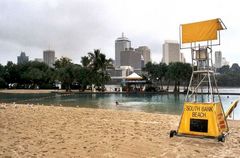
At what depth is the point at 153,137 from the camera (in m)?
8.95

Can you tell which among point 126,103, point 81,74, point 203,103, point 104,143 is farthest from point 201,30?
point 81,74

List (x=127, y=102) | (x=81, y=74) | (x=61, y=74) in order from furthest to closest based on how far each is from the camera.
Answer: (x=61, y=74) < (x=81, y=74) < (x=127, y=102)

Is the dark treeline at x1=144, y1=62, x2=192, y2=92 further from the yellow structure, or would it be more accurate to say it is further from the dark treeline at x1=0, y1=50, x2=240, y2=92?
the yellow structure

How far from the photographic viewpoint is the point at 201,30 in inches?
348

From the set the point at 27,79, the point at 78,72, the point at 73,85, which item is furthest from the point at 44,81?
the point at 78,72

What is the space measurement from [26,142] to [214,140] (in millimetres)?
5197

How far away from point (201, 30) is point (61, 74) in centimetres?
5958

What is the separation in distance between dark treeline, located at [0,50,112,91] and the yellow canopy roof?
54.0 metres

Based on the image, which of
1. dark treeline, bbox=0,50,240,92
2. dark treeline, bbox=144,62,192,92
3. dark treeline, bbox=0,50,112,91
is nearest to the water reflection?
dark treeline, bbox=0,50,240,92

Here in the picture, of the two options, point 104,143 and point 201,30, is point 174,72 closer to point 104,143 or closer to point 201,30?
point 201,30

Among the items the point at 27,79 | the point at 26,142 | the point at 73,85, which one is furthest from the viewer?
the point at 27,79

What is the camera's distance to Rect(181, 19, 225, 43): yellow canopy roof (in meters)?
8.70

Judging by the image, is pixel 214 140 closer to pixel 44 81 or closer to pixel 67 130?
pixel 67 130

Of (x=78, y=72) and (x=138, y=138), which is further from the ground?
(x=78, y=72)
